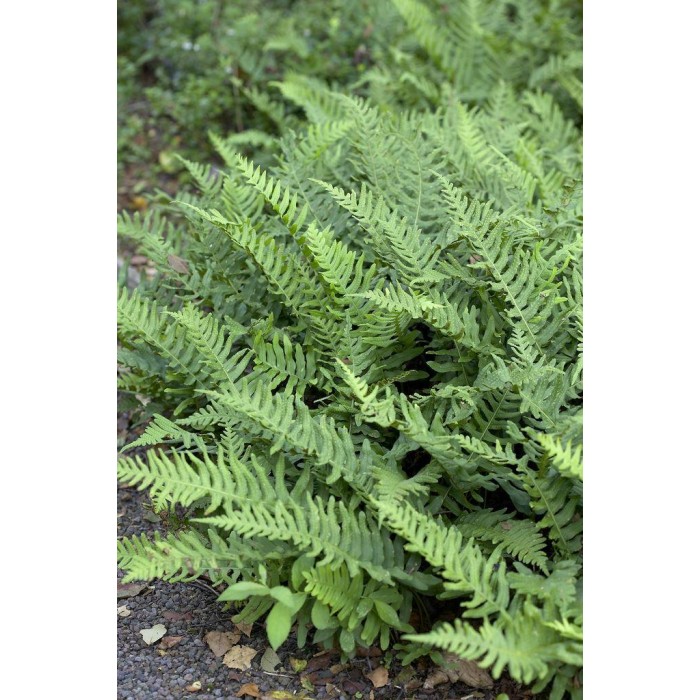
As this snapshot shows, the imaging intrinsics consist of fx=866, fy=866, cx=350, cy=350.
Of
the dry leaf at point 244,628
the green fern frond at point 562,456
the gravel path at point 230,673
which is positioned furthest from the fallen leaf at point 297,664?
the green fern frond at point 562,456

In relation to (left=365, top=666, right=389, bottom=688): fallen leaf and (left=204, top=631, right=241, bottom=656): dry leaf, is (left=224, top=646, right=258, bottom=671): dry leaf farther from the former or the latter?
(left=365, top=666, right=389, bottom=688): fallen leaf

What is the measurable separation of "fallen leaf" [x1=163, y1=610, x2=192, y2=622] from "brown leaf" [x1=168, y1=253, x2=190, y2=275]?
1.07 metres

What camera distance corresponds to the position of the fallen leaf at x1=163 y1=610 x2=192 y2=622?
2.16 m

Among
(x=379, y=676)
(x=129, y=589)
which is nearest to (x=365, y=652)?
(x=379, y=676)

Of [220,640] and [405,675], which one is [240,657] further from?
[405,675]

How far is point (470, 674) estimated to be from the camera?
6.39 feet

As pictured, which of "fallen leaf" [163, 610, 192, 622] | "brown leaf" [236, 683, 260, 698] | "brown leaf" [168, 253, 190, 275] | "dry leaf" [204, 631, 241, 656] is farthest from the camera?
"brown leaf" [168, 253, 190, 275]

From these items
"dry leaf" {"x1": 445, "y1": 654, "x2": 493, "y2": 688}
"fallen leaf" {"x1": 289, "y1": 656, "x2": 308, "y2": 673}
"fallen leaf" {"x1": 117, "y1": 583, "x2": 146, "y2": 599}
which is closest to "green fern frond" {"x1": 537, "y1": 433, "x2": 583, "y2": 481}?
"dry leaf" {"x1": 445, "y1": 654, "x2": 493, "y2": 688}

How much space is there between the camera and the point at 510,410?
2135 millimetres
